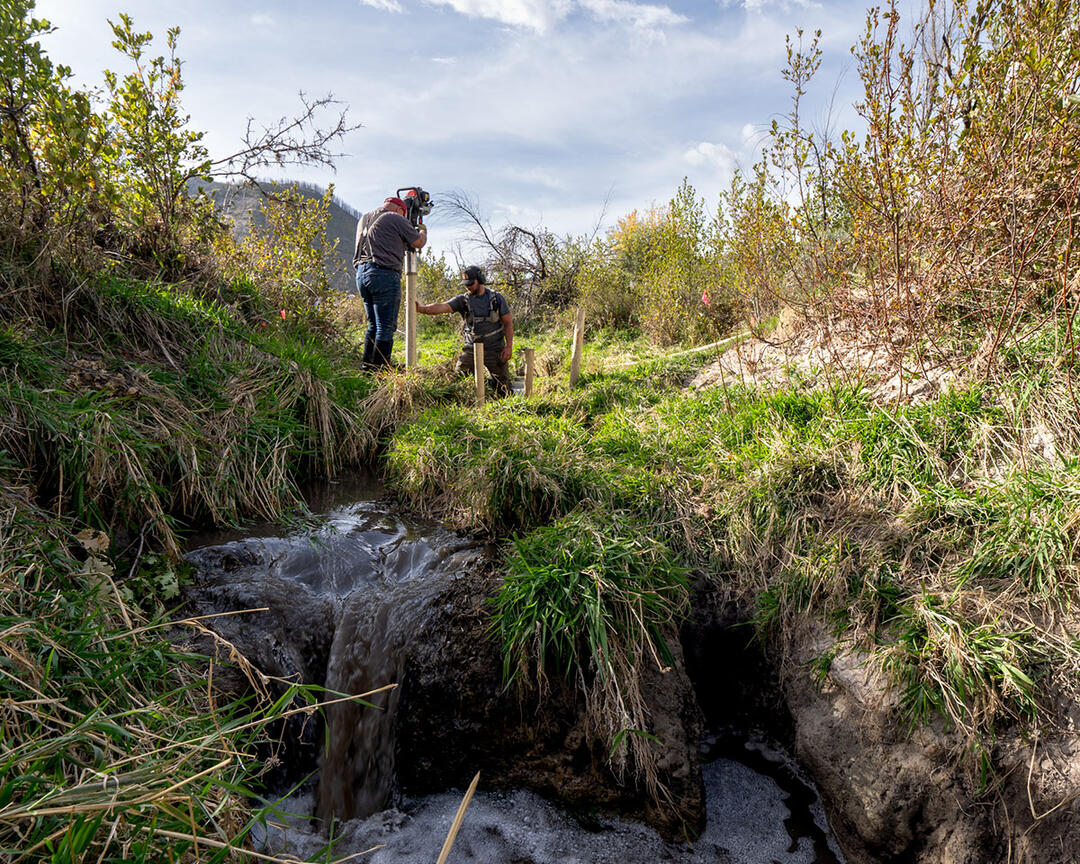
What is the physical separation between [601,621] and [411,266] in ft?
15.7

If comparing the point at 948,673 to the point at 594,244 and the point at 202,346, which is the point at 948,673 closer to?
the point at 202,346

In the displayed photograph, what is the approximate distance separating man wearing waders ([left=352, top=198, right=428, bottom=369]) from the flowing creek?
316 cm

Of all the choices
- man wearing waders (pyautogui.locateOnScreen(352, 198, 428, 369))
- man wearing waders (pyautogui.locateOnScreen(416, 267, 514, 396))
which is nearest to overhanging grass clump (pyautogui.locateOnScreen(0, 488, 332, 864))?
man wearing waders (pyautogui.locateOnScreen(352, 198, 428, 369))

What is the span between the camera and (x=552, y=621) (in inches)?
112

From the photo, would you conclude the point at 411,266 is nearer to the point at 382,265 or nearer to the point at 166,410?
the point at 382,265

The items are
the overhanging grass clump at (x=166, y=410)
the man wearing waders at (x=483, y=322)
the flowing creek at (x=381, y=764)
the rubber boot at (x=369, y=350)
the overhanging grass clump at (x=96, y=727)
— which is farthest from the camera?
the man wearing waders at (x=483, y=322)

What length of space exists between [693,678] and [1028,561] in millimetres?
1860

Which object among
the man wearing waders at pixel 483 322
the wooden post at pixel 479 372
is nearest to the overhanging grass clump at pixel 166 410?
the wooden post at pixel 479 372

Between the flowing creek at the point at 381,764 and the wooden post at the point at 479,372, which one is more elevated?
the wooden post at the point at 479,372

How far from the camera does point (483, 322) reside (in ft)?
23.8

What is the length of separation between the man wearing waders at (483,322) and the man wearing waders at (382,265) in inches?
35.5

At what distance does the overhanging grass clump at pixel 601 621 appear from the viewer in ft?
8.86

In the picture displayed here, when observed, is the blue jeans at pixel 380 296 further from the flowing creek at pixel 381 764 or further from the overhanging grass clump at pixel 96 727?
the overhanging grass clump at pixel 96 727

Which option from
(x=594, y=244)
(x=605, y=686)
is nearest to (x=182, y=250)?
(x=605, y=686)
